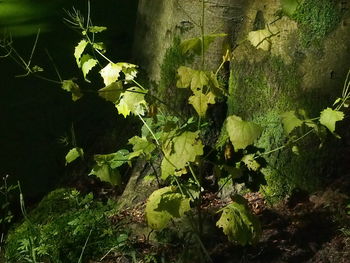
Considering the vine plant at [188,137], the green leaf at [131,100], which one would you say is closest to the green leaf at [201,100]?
the vine plant at [188,137]

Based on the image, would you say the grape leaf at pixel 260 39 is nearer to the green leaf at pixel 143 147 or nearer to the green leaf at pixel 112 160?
the green leaf at pixel 143 147

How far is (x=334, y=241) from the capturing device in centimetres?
206

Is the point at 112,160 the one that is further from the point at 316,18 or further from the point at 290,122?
the point at 316,18

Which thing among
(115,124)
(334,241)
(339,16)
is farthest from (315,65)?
(115,124)

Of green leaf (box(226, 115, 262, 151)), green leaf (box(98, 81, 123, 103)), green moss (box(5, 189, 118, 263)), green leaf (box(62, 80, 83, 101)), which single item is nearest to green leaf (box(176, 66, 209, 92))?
green leaf (box(226, 115, 262, 151))

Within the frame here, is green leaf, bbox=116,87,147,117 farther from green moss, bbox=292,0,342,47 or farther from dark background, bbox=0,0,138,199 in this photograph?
dark background, bbox=0,0,138,199

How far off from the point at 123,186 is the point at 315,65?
108 cm

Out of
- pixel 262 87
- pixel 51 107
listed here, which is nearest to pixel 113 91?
pixel 262 87

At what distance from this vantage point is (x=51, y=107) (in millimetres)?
3748

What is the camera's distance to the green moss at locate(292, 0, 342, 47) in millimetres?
2152

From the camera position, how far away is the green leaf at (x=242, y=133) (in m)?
1.70

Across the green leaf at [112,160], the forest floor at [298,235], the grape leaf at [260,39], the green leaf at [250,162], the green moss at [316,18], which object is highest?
the green moss at [316,18]

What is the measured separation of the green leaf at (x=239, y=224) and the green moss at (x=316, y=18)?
729 millimetres

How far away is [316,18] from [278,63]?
0.23 meters
